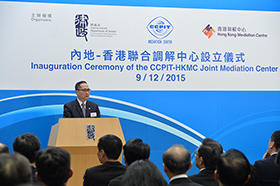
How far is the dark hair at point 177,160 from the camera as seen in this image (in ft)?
7.09

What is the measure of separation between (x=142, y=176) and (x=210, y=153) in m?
1.13

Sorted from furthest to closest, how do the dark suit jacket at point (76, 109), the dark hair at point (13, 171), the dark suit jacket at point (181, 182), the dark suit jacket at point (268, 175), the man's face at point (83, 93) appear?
1. the man's face at point (83, 93)
2. the dark suit jacket at point (76, 109)
3. the dark suit jacket at point (268, 175)
4. the dark suit jacket at point (181, 182)
5. the dark hair at point (13, 171)

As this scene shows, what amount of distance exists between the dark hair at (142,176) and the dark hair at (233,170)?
1.29 feet

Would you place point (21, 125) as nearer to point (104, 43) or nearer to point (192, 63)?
point (104, 43)

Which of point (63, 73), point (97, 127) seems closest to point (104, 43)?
point (63, 73)

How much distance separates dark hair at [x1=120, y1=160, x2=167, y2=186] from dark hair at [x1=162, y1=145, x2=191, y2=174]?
0.55 meters

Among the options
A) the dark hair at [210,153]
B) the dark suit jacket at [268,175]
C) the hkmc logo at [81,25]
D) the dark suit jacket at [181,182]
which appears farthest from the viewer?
the hkmc logo at [81,25]

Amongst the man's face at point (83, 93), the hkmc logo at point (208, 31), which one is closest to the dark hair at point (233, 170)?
the man's face at point (83, 93)

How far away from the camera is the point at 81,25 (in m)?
5.19

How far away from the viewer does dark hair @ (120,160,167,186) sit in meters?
1.57

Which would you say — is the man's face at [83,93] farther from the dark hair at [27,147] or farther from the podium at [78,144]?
the dark hair at [27,147]

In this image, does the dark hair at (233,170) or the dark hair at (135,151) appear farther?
the dark hair at (135,151)

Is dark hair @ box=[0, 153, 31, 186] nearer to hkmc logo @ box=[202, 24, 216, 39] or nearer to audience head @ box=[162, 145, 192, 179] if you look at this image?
audience head @ box=[162, 145, 192, 179]

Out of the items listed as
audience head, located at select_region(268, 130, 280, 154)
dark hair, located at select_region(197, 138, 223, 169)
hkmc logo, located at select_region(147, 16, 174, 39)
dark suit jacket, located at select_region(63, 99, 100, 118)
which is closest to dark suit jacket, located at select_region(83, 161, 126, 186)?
dark hair, located at select_region(197, 138, 223, 169)
